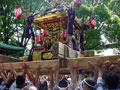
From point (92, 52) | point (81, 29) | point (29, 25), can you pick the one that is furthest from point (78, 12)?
point (92, 52)

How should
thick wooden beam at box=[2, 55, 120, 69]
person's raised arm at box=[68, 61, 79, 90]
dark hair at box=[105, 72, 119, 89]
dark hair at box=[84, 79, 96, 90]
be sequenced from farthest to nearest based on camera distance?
person's raised arm at box=[68, 61, 79, 90] → thick wooden beam at box=[2, 55, 120, 69] → dark hair at box=[84, 79, 96, 90] → dark hair at box=[105, 72, 119, 89]

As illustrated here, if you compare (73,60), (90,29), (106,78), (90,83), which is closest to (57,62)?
(73,60)

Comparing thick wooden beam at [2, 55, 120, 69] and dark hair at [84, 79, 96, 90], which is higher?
thick wooden beam at [2, 55, 120, 69]

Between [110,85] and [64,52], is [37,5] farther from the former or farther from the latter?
[110,85]

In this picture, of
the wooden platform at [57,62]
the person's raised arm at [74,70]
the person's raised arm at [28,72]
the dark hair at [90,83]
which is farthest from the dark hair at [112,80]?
the person's raised arm at [28,72]

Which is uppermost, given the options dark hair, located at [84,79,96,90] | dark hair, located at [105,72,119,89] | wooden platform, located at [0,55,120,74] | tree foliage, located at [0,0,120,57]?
tree foliage, located at [0,0,120,57]

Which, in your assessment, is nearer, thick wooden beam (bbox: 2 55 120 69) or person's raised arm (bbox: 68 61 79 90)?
thick wooden beam (bbox: 2 55 120 69)

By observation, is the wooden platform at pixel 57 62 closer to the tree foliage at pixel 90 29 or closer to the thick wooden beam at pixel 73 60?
the thick wooden beam at pixel 73 60

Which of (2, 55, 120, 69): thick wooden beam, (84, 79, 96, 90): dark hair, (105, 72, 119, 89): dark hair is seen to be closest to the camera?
(105, 72, 119, 89): dark hair

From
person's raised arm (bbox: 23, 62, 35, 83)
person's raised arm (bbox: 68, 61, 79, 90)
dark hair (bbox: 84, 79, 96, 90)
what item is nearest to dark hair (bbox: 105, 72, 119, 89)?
dark hair (bbox: 84, 79, 96, 90)

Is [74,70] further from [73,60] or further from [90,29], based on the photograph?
[90,29]

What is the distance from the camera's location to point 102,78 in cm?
198

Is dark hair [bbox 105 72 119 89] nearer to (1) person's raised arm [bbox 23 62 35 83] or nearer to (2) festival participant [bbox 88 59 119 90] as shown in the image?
(2) festival participant [bbox 88 59 119 90]

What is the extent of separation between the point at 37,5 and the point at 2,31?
3.92m
